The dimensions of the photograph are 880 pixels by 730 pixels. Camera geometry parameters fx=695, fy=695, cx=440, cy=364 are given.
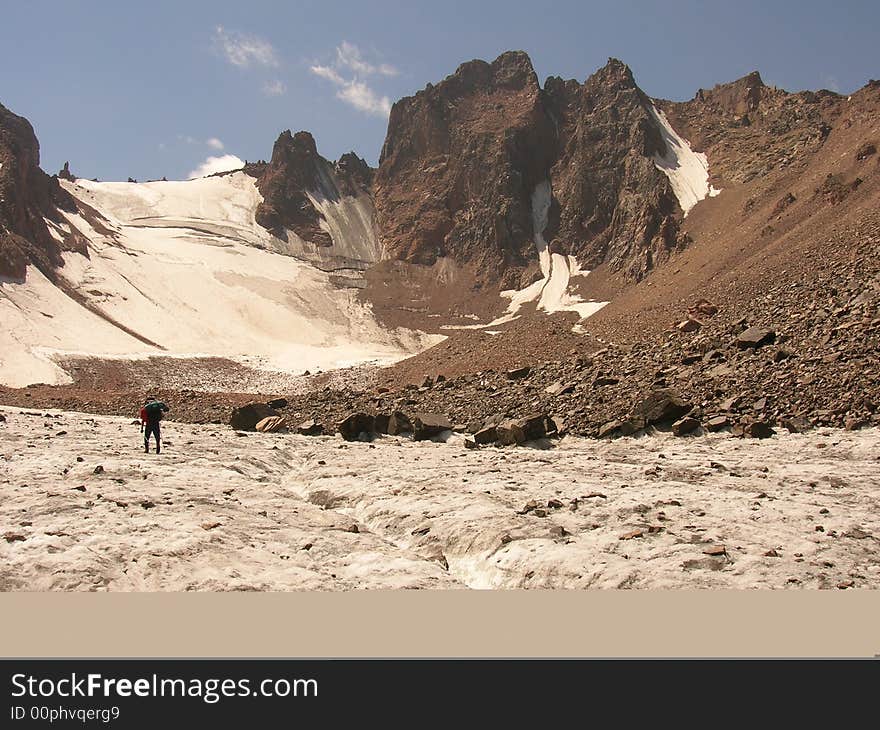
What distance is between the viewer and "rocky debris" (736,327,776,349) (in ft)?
62.6

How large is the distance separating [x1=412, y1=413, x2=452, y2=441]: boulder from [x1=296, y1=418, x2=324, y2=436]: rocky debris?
2.96m

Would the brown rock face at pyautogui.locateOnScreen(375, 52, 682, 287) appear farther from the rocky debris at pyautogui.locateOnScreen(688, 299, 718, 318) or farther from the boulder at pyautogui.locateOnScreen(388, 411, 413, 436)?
the boulder at pyautogui.locateOnScreen(388, 411, 413, 436)

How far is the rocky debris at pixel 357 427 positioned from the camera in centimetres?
1919

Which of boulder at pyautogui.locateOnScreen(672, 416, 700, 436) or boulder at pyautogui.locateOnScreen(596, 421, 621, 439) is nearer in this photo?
boulder at pyautogui.locateOnScreen(672, 416, 700, 436)

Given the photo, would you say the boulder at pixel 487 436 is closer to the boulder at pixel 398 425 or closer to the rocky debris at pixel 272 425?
the boulder at pixel 398 425

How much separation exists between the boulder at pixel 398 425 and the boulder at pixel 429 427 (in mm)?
217

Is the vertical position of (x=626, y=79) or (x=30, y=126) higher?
(x=626, y=79)

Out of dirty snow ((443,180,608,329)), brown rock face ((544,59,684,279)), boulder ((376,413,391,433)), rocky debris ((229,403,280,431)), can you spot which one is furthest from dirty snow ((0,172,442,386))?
boulder ((376,413,391,433))

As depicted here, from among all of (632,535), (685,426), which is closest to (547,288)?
(685,426)

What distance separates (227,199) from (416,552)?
108509 millimetres

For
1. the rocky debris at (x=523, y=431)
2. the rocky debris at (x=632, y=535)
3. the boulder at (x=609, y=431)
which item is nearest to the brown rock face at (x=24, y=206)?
the rocky debris at (x=523, y=431)
